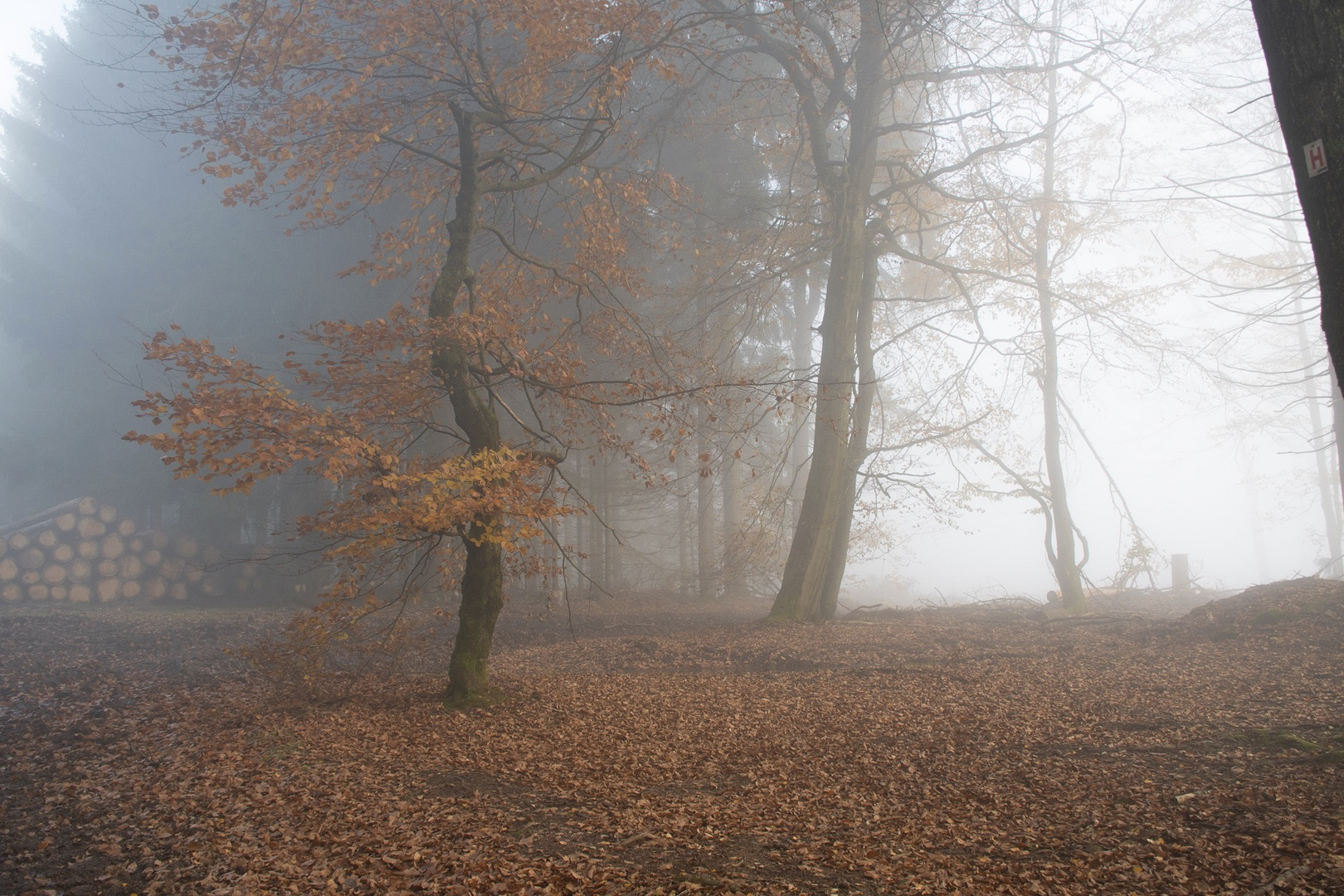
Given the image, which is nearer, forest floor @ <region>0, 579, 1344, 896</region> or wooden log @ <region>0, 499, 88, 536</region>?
forest floor @ <region>0, 579, 1344, 896</region>

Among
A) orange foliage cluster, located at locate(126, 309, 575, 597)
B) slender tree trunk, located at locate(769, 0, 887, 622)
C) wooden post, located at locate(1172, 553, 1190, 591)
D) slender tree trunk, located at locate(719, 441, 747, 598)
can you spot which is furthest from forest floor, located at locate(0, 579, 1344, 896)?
wooden post, located at locate(1172, 553, 1190, 591)

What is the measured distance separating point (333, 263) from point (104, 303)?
9995 millimetres

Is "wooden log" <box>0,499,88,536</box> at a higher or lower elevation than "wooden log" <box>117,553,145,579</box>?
higher

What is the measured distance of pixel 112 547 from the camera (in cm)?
1359

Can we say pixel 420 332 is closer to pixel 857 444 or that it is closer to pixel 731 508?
pixel 857 444

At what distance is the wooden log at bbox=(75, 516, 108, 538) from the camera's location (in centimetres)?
1325

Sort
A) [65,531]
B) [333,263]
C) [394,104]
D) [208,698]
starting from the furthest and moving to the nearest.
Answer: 1. [333,263]
2. [65,531]
3. [394,104]
4. [208,698]

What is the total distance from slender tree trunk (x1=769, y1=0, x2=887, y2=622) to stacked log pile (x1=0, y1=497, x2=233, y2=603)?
396 inches

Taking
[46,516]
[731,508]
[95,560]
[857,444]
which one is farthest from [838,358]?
[46,516]

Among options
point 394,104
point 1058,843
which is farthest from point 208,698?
point 1058,843

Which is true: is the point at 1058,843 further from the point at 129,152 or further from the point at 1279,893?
the point at 129,152

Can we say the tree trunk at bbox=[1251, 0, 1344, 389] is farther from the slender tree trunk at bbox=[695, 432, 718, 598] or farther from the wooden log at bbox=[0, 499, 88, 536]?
the wooden log at bbox=[0, 499, 88, 536]

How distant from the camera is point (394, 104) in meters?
6.66

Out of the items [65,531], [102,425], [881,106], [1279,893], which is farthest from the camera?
[102,425]
